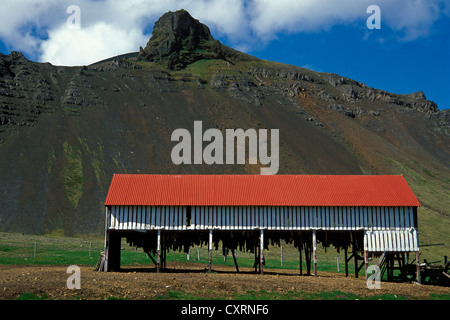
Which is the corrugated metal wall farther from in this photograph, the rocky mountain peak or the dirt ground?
the rocky mountain peak

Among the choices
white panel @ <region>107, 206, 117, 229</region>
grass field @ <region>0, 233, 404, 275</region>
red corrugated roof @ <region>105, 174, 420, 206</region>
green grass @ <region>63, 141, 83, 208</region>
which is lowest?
grass field @ <region>0, 233, 404, 275</region>

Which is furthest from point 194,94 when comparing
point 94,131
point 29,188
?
point 29,188

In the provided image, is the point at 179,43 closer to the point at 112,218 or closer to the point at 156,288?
the point at 112,218

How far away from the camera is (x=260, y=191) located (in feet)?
109

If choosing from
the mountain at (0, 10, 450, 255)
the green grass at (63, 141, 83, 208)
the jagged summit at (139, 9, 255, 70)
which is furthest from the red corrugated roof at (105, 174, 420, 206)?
the jagged summit at (139, 9, 255, 70)

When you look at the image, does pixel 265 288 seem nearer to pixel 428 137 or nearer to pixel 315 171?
pixel 315 171

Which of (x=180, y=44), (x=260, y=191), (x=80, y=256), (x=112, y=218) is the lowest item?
(x=80, y=256)

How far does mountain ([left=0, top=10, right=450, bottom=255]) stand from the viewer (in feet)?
251

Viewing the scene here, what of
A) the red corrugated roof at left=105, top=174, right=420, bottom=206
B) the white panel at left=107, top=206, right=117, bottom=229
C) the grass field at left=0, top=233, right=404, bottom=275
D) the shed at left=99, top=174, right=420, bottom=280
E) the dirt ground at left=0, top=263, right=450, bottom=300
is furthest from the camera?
the grass field at left=0, top=233, right=404, bottom=275

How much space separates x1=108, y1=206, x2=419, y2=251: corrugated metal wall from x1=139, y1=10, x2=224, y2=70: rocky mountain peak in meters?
114

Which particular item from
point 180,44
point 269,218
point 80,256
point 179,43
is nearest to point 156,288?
point 269,218

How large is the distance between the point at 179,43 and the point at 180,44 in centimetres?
54

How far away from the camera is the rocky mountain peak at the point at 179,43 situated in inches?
5669

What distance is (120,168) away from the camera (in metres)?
83.4
